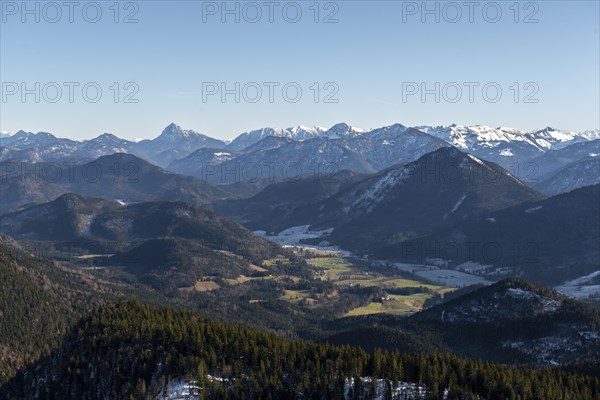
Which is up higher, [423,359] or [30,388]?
[423,359]

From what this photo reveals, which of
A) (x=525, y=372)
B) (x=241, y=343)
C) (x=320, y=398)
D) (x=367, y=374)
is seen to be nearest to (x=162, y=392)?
(x=241, y=343)

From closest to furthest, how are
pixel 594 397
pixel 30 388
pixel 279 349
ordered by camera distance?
pixel 594 397 → pixel 279 349 → pixel 30 388

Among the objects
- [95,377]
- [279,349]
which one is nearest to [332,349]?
[279,349]

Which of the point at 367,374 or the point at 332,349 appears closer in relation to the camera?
the point at 367,374

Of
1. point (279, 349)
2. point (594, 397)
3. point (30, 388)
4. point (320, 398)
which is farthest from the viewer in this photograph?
point (30, 388)

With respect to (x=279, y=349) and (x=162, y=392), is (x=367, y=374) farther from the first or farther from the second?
(x=162, y=392)

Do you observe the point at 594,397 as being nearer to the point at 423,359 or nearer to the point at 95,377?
the point at 423,359
